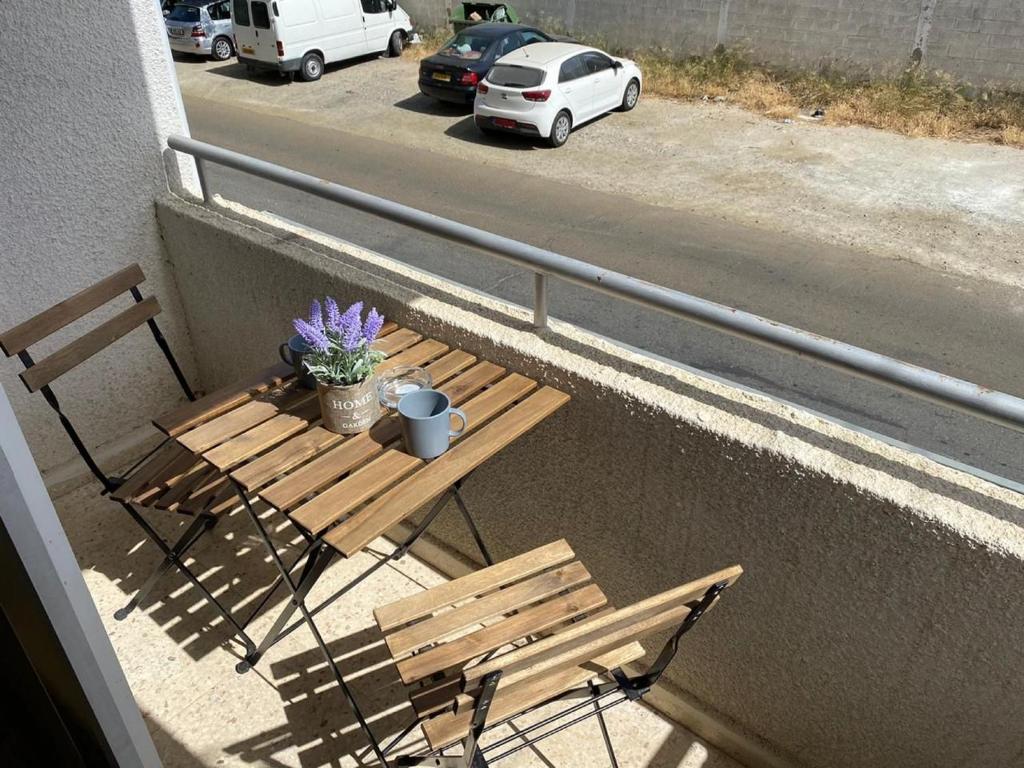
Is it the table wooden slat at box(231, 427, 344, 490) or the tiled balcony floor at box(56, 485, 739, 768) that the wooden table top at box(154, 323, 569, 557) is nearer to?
the table wooden slat at box(231, 427, 344, 490)

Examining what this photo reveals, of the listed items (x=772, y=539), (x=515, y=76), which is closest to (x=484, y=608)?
(x=772, y=539)

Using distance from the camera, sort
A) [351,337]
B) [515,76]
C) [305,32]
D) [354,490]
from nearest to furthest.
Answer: [354,490] < [351,337] < [515,76] < [305,32]

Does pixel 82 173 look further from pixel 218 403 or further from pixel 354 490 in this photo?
pixel 354 490

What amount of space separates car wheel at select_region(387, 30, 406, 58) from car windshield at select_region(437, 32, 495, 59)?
14.8ft

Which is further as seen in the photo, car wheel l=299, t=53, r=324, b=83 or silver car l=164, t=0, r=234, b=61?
silver car l=164, t=0, r=234, b=61

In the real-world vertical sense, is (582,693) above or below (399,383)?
below

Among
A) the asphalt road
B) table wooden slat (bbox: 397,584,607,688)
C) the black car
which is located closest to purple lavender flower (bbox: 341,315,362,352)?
table wooden slat (bbox: 397,584,607,688)

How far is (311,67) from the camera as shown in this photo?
16156 millimetres

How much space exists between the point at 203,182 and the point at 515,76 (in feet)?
29.7

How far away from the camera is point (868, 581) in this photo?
84.3 inches

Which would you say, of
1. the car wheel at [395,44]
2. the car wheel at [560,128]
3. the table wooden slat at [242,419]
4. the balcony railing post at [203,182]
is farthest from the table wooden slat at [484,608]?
the car wheel at [395,44]

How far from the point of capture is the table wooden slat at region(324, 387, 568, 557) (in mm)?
2111

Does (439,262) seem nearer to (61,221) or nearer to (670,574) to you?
(61,221)

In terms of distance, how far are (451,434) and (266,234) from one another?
64.8 inches
